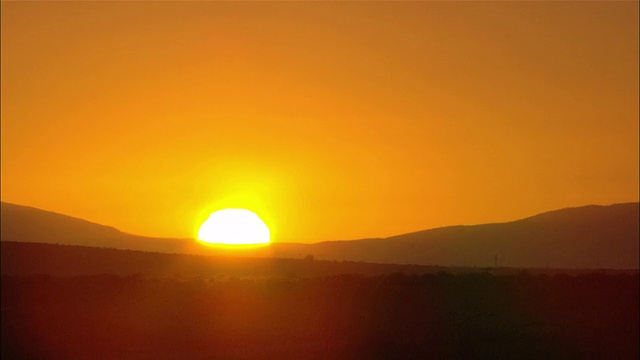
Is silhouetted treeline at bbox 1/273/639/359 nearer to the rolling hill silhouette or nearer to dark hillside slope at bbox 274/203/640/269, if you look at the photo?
the rolling hill silhouette

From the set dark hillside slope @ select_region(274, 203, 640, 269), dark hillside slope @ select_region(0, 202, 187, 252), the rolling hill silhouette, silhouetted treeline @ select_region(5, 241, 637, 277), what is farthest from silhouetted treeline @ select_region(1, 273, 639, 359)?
dark hillside slope @ select_region(0, 202, 187, 252)

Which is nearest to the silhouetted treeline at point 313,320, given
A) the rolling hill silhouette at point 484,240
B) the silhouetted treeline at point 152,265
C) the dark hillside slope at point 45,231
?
the silhouetted treeline at point 152,265

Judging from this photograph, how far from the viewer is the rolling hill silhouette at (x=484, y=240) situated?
160625 mm

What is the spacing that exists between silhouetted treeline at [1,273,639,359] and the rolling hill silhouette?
112m

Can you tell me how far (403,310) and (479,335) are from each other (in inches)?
219

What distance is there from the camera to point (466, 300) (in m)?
34.6

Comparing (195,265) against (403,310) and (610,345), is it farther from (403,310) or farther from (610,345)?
(610,345)

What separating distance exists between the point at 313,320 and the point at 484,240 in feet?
518

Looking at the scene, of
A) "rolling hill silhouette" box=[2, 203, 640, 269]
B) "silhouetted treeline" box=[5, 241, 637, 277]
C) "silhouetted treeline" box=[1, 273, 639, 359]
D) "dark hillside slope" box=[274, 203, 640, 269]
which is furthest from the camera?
"dark hillside slope" box=[274, 203, 640, 269]

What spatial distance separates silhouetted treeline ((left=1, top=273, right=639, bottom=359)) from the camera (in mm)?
21672

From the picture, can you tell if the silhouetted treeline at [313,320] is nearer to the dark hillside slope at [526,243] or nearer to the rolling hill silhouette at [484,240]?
the rolling hill silhouette at [484,240]

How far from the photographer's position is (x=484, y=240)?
182875mm

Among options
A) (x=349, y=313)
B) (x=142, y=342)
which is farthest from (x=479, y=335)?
(x=142, y=342)

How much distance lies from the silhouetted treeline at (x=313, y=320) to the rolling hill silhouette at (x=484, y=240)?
112374 millimetres
